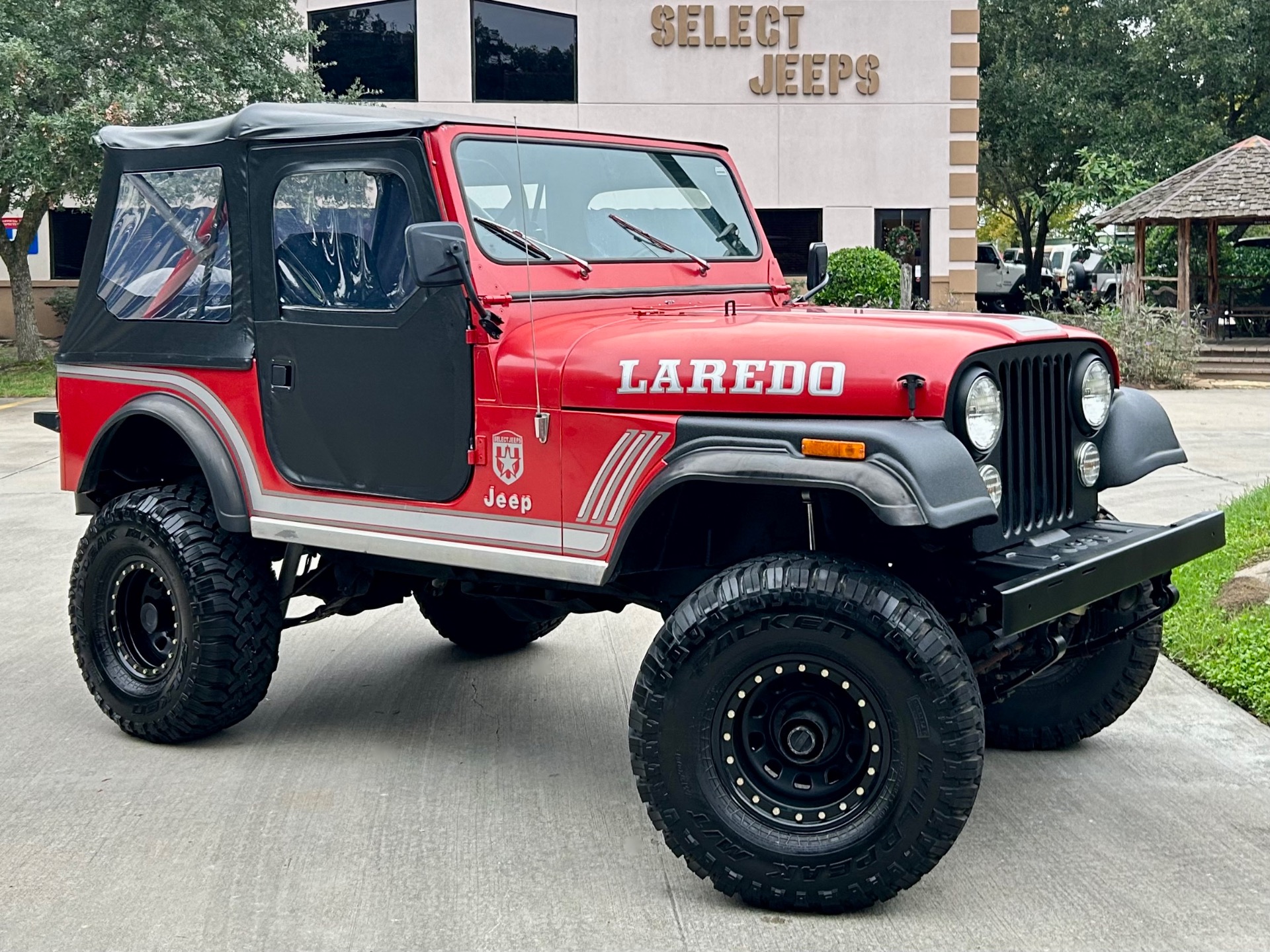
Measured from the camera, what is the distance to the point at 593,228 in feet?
16.7

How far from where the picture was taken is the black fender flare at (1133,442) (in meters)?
4.58

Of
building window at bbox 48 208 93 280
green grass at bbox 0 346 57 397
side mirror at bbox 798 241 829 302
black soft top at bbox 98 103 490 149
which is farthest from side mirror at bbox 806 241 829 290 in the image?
building window at bbox 48 208 93 280

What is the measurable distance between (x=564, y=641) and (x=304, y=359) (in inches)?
97.4

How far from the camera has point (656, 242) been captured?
5215mm

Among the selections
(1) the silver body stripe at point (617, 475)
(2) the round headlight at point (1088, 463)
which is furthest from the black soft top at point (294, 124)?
(2) the round headlight at point (1088, 463)

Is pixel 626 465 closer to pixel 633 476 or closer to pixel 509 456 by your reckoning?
pixel 633 476

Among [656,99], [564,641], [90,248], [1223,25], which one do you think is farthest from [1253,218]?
[90,248]

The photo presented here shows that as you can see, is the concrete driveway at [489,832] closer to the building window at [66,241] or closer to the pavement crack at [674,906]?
the pavement crack at [674,906]

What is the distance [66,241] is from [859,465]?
24693mm

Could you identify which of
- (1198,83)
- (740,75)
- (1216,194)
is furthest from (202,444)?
(1198,83)

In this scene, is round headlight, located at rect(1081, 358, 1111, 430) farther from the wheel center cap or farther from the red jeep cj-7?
the wheel center cap

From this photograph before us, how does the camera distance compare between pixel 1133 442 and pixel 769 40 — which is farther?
pixel 769 40

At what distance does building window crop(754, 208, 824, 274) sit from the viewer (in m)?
24.2

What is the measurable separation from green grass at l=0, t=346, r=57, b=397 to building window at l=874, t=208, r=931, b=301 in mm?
12692
